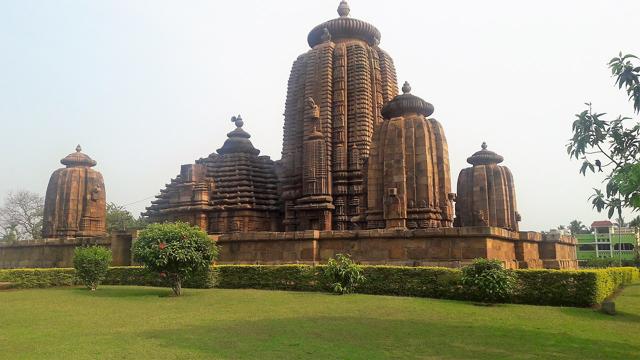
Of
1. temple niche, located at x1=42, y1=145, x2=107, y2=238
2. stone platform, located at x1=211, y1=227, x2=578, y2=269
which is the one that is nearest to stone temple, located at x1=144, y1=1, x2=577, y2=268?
stone platform, located at x1=211, y1=227, x2=578, y2=269

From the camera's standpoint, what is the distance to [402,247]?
16.5m

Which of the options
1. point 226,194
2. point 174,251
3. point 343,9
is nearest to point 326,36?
point 343,9

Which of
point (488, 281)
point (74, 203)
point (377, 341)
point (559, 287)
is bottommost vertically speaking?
point (377, 341)

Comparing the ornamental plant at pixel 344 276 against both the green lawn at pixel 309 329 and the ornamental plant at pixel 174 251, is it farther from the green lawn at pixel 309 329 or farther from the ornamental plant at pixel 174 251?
the ornamental plant at pixel 174 251

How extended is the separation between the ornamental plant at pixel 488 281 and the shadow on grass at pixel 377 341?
3.05m

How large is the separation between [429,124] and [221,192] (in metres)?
11.3

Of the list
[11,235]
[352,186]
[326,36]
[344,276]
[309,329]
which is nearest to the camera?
[309,329]

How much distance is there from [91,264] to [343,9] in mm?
18442

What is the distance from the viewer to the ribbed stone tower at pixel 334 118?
72.8 feet

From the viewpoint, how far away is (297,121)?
25.8m

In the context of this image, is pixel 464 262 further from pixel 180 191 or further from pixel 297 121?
pixel 180 191

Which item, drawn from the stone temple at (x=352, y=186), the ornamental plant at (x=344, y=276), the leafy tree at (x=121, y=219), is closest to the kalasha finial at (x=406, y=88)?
the stone temple at (x=352, y=186)

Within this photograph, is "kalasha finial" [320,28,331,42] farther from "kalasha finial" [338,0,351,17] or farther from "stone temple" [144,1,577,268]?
"kalasha finial" [338,0,351,17]

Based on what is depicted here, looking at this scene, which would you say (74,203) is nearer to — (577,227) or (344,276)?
(344,276)
